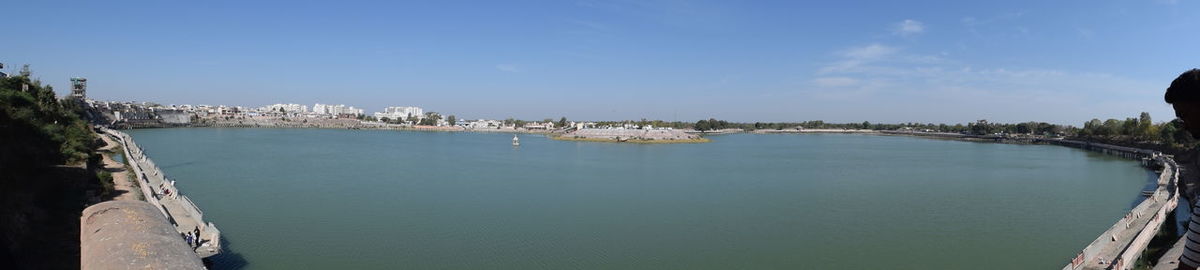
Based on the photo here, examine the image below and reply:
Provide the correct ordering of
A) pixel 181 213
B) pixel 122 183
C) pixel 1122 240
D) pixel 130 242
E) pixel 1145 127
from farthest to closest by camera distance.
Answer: pixel 1145 127 < pixel 122 183 < pixel 181 213 < pixel 1122 240 < pixel 130 242

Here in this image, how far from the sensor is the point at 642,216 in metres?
12.5

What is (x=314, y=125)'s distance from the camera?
8856 centimetres

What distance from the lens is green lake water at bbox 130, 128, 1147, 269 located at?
8.88 metres

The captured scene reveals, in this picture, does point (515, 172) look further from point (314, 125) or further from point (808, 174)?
point (314, 125)

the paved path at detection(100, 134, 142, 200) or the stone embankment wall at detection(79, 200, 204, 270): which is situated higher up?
the stone embankment wall at detection(79, 200, 204, 270)

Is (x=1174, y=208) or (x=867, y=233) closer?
(x=867, y=233)

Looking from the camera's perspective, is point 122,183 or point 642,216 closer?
point 642,216

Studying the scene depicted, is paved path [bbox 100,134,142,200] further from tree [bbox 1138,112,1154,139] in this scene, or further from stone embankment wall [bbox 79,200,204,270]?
tree [bbox 1138,112,1154,139]

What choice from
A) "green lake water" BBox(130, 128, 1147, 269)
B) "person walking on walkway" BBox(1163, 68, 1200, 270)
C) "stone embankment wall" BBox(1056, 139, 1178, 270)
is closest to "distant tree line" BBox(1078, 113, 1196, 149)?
"green lake water" BBox(130, 128, 1147, 269)

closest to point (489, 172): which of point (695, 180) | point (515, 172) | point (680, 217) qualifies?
point (515, 172)

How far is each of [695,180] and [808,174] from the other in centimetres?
528

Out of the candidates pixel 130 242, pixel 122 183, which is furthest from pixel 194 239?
pixel 122 183

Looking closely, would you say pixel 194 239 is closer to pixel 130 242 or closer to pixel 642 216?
pixel 130 242

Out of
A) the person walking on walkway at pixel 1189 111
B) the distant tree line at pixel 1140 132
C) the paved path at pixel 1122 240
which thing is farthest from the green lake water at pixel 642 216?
the distant tree line at pixel 1140 132
